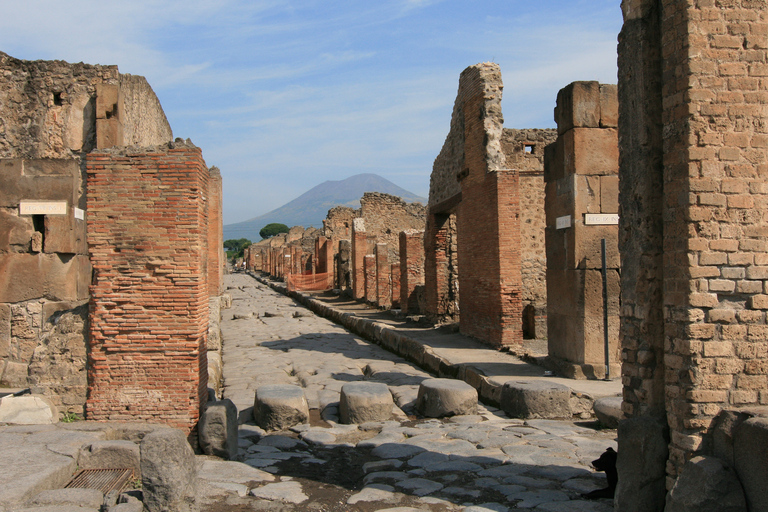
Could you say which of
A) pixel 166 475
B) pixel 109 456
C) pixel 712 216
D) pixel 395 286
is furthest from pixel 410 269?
pixel 712 216

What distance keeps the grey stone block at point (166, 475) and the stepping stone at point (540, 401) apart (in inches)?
150

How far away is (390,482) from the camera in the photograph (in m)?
4.68

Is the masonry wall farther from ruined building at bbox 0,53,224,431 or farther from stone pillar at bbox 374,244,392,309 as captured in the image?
stone pillar at bbox 374,244,392,309

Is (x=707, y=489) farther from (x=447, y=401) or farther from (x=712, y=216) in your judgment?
(x=447, y=401)

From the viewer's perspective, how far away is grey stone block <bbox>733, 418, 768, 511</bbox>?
310cm

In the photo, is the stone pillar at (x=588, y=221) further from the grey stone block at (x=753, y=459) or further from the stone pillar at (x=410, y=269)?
the stone pillar at (x=410, y=269)

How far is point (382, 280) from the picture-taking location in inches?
753

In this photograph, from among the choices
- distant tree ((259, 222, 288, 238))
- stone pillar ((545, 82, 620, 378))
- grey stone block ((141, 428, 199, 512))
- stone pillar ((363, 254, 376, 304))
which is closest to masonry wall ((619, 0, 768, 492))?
grey stone block ((141, 428, 199, 512))

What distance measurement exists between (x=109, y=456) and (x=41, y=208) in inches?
213

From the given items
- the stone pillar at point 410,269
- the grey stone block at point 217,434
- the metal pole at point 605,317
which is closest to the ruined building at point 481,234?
the stone pillar at point 410,269

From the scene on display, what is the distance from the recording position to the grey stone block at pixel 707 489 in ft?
10.5

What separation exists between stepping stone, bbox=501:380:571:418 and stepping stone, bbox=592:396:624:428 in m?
0.37

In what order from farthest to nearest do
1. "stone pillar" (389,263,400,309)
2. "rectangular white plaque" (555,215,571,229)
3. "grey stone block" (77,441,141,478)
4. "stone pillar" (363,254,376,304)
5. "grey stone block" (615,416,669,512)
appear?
"stone pillar" (363,254,376,304) → "stone pillar" (389,263,400,309) → "rectangular white plaque" (555,215,571,229) → "grey stone block" (77,441,141,478) → "grey stone block" (615,416,669,512)

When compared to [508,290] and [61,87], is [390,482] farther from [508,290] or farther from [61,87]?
[61,87]
